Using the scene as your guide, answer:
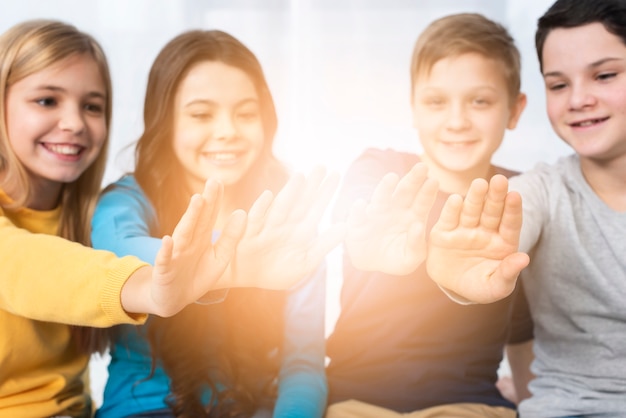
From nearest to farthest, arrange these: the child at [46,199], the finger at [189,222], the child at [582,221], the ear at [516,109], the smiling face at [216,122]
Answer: the finger at [189,222]
the child at [46,199]
the child at [582,221]
the smiling face at [216,122]
the ear at [516,109]

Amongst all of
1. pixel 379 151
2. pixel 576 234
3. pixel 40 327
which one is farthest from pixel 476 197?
pixel 40 327

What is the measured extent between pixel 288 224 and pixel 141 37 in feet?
2.30

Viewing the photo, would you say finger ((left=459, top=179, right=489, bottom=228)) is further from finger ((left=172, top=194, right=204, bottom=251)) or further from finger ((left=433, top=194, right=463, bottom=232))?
finger ((left=172, top=194, right=204, bottom=251))

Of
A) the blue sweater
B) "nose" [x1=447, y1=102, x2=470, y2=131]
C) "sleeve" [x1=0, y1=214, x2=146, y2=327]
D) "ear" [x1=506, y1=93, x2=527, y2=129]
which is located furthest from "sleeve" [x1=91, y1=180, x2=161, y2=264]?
"ear" [x1=506, y1=93, x2=527, y2=129]

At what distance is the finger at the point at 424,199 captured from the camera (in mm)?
685

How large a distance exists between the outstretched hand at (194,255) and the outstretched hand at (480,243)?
204mm

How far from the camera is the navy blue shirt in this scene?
1034 mm

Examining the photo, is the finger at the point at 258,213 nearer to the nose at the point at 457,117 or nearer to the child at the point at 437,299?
the child at the point at 437,299

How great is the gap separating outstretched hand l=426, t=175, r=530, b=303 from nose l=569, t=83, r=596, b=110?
306 millimetres

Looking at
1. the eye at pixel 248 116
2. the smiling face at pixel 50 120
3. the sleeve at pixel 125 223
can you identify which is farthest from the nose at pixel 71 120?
the eye at pixel 248 116

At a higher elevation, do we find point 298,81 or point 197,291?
point 298,81

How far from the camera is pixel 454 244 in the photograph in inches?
27.7

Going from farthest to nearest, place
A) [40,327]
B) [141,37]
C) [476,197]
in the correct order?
1. [141,37]
2. [40,327]
3. [476,197]

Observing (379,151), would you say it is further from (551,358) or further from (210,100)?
(551,358)
